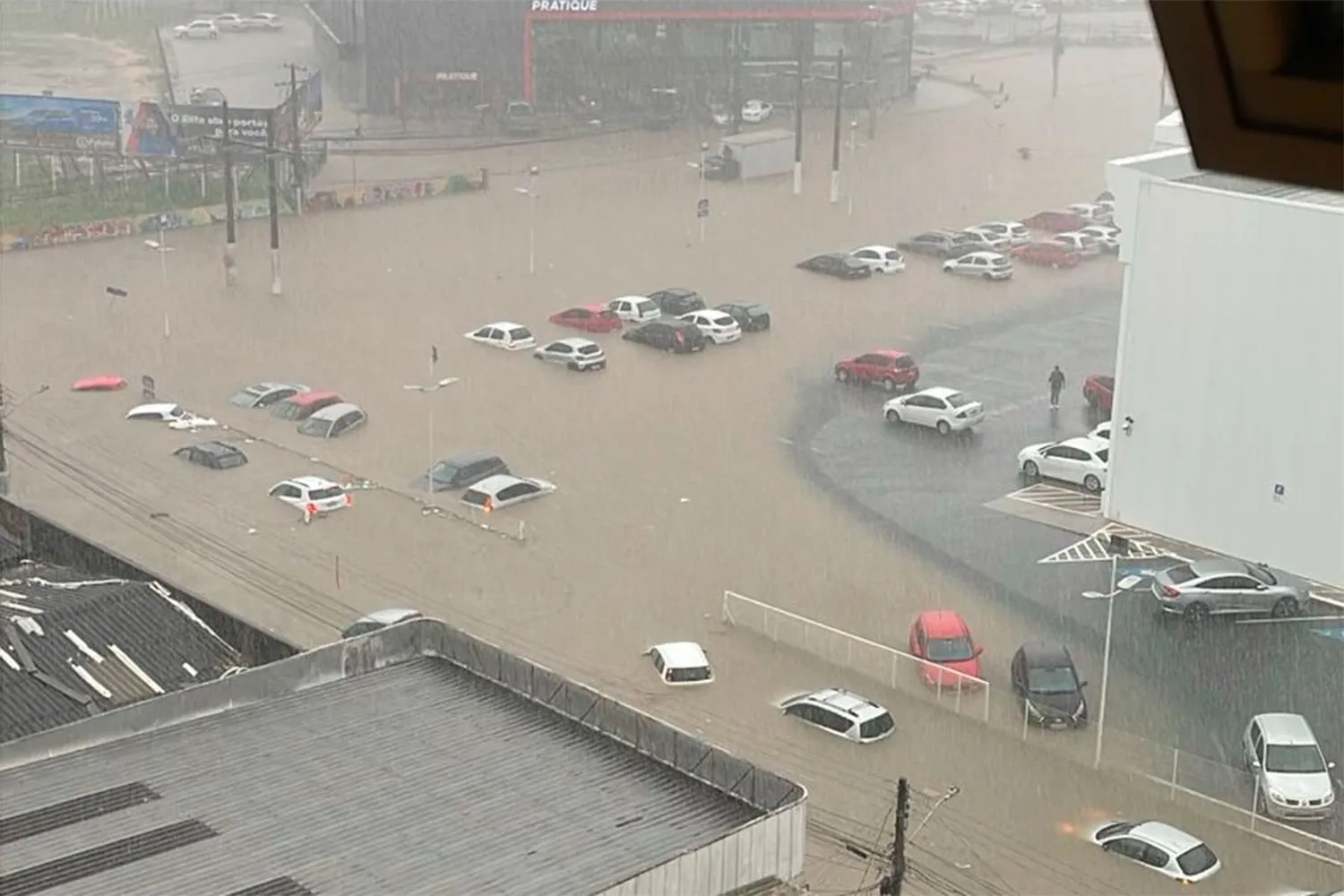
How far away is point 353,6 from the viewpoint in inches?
802

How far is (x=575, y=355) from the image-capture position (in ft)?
36.6

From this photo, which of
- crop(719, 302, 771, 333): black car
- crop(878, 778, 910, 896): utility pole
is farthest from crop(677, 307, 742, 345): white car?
crop(878, 778, 910, 896): utility pole

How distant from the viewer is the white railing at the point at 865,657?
6.61 meters

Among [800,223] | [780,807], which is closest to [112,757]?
[780,807]

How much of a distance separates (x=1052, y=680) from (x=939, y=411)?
→ 3626 millimetres

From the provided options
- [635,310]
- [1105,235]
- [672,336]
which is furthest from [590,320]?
[1105,235]

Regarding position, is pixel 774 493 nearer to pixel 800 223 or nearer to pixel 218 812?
pixel 218 812

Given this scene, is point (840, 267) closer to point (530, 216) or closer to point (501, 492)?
point (530, 216)

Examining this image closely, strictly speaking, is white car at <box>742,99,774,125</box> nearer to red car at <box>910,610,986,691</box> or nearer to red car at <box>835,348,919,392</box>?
red car at <box>835,348,919,392</box>

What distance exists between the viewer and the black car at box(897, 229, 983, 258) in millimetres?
14555

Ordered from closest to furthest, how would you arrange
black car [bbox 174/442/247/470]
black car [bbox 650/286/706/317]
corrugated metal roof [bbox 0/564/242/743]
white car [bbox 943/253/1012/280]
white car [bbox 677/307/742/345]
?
1. corrugated metal roof [bbox 0/564/242/743]
2. black car [bbox 174/442/247/470]
3. white car [bbox 677/307/742/345]
4. black car [bbox 650/286/706/317]
5. white car [bbox 943/253/1012/280]

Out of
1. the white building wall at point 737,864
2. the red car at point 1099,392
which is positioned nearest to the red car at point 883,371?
the red car at point 1099,392

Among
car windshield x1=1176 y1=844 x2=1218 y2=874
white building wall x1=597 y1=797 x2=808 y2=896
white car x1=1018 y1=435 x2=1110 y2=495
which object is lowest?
car windshield x1=1176 y1=844 x2=1218 y2=874

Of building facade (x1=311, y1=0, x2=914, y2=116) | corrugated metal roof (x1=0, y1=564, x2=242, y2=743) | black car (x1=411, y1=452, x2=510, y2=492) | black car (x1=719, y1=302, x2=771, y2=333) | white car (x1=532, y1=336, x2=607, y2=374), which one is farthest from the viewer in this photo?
building facade (x1=311, y1=0, x2=914, y2=116)
